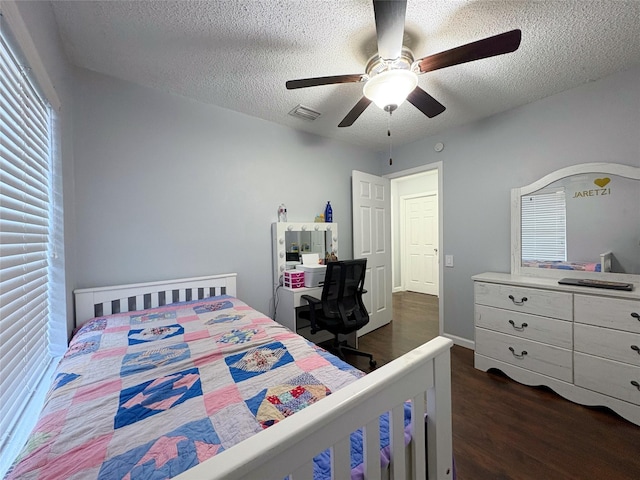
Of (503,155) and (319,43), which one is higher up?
(319,43)

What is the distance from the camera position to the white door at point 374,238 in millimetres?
3299

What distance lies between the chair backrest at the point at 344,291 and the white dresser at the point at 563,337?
1113 mm

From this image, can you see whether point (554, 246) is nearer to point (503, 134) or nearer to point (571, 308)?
point (571, 308)

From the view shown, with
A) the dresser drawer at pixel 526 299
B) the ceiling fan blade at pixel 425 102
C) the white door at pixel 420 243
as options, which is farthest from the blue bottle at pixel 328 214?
the white door at pixel 420 243

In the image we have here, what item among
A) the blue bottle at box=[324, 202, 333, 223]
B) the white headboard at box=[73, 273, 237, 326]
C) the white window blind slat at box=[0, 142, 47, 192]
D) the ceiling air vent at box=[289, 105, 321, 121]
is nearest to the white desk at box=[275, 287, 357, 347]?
the white headboard at box=[73, 273, 237, 326]

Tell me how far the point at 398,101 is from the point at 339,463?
1753mm

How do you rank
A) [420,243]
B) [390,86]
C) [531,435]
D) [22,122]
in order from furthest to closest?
[420,243], [531,435], [390,86], [22,122]

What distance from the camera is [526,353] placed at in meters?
2.11

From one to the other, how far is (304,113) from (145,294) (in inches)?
86.6

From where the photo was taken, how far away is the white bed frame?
0.46m

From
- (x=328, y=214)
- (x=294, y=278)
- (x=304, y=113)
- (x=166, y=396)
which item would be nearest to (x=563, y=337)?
(x=294, y=278)

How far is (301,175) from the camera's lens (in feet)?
9.99

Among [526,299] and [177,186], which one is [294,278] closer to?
[177,186]

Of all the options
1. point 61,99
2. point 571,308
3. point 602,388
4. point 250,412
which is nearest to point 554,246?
point 571,308
